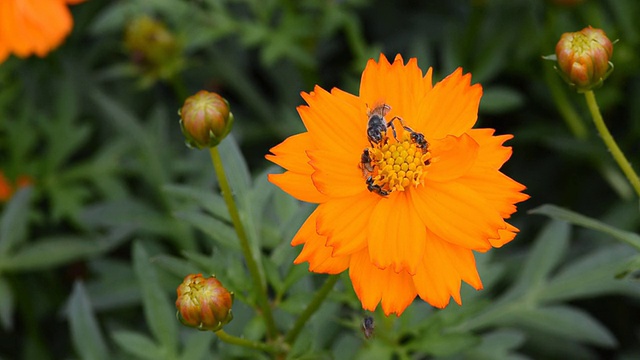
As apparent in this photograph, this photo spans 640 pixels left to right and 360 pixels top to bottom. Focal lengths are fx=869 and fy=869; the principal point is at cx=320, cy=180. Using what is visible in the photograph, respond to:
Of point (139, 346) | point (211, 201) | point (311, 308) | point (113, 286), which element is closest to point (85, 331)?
point (139, 346)

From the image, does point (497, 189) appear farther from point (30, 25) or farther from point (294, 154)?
point (30, 25)

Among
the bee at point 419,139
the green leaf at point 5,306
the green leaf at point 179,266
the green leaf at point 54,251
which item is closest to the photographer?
the bee at point 419,139

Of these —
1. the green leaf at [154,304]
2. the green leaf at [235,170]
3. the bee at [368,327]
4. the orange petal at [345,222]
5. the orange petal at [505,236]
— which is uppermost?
the orange petal at [505,236]

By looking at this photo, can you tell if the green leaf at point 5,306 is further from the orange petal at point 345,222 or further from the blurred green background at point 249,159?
the orange petal at point 345,222

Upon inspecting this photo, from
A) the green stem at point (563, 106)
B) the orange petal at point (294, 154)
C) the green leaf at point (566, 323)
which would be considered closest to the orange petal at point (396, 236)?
the orange petal at point (294, 154)

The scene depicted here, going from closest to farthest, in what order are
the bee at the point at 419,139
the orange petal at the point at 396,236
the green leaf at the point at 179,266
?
1. the orange petal at the point at 396,236
2. the bee at the point at 419,139
3. the green leaf at the point at 179,266

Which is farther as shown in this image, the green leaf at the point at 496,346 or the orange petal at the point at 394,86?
the green leaf at the point at 496,346

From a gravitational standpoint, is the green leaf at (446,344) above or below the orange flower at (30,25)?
above
